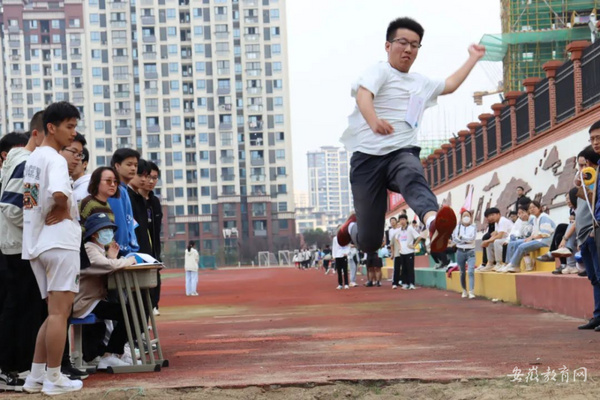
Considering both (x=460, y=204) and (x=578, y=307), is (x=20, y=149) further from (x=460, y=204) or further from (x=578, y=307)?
(x=460, y=204)

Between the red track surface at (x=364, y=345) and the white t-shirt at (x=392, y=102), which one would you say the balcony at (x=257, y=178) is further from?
the white t-shirt at (x=392, y=102)

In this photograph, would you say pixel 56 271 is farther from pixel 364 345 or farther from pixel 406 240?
pixel 406 240

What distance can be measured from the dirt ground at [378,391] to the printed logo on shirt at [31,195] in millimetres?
1335

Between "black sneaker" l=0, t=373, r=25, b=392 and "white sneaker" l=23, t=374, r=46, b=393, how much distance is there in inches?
3.9

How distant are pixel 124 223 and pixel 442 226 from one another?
2.98 meters

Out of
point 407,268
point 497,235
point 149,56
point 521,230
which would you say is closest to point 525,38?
point 407,268

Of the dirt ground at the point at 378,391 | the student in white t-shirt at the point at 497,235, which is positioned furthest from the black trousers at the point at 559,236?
the dirt ground at the point at 378,391

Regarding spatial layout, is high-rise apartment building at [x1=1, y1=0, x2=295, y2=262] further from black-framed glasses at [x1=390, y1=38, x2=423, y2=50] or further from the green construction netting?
black-framed glasses at [x1=390, y1=38, x2=423, y2=50]

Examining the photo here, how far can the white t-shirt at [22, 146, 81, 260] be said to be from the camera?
21.0 ft

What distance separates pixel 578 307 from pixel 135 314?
636 centimetres

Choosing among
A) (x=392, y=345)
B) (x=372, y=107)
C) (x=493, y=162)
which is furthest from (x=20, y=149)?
(x=493, y=162)

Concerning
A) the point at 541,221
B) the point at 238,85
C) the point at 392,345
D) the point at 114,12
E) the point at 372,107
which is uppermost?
the point at 114,12

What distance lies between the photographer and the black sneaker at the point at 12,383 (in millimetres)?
6608

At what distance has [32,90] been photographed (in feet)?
405
